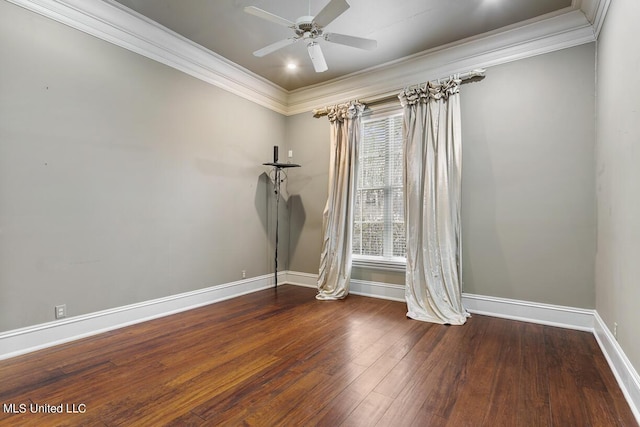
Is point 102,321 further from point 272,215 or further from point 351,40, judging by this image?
point 351,40

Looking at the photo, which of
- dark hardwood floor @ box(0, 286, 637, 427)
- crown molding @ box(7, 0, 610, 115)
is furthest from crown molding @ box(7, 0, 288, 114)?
dark hardwood floor @ box(0, 286, 637, 427)

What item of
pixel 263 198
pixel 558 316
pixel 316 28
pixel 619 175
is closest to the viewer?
pixel 619 175

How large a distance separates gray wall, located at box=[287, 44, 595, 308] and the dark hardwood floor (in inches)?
20.3

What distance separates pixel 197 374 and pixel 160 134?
2574 mm

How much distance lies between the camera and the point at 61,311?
271 cm

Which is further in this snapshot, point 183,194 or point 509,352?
point 183,194

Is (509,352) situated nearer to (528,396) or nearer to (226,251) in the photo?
(528,396)

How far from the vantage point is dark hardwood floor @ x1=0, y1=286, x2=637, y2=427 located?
1735 mm

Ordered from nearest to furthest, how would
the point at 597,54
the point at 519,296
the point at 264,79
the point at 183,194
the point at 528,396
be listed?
the point at 528,396
the point at 597,54
the point at 519,296
the point at 183,194
the point at 264,79

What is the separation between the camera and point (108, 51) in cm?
303

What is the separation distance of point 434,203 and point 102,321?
373 centimetres

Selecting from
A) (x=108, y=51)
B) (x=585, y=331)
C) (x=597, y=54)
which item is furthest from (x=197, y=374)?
(x=597, y=54)

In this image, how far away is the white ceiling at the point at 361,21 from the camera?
2.97 metres

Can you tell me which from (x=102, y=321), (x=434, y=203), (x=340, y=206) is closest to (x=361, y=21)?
(x=434, y=203)
